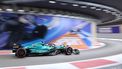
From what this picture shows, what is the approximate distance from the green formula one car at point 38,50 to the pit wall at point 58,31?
7.21 feet

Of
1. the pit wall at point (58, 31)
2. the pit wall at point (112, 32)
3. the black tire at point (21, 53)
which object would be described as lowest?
the pit wall at point (112, 32)

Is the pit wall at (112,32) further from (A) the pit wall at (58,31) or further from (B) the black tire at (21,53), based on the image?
(B) the black tire at (21,53)

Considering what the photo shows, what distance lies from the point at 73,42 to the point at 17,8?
556cm

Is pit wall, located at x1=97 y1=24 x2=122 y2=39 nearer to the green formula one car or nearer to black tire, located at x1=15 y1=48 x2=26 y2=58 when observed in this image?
the green formula one car

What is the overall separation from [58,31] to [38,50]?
15.6 feet

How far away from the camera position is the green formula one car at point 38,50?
13.8 meters

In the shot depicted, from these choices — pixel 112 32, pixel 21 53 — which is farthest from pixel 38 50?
pixel 112 32

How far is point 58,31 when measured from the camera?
18891 millimetres

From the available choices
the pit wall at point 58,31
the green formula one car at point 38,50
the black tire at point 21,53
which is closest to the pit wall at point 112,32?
the pit wall at point 58,31

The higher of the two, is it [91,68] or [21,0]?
[21,0]

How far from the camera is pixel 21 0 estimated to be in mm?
14266

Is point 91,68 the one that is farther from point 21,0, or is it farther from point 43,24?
point 43,24

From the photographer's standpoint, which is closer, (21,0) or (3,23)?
(21,0)

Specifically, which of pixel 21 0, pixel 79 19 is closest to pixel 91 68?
pixel 21 0
